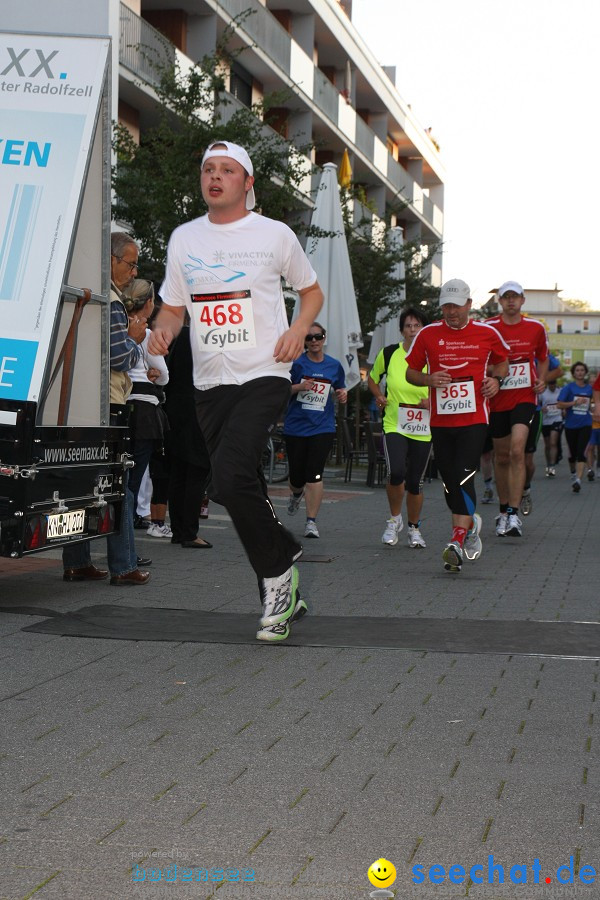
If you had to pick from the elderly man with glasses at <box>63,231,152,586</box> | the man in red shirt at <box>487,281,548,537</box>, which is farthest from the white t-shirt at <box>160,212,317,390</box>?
the man in red shirt at <box>487,281,548,537</box>

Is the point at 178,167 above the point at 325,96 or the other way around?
the other way around

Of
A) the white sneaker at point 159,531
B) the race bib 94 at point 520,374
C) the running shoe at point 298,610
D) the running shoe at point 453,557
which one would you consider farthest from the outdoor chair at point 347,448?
the running shoe at point 298,610

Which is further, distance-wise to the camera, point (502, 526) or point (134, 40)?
point (134, 40)

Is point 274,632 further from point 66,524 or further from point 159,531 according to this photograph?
point 159,531

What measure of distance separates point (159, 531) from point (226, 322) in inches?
208

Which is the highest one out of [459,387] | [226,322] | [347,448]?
[226,322]

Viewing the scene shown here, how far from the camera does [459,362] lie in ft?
31.7

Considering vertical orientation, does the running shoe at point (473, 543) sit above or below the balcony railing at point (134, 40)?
below

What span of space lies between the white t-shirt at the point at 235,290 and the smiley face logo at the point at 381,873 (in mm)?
3251

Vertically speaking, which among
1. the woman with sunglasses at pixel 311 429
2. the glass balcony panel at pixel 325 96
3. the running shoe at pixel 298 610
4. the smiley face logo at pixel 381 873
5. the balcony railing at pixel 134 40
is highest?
the glass balcony panel at pixel 325 96

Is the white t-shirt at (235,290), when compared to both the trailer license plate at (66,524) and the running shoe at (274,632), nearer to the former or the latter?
the running shoe at (274,632)

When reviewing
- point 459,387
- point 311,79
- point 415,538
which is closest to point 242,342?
point 459,387

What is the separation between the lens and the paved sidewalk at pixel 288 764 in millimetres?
3037

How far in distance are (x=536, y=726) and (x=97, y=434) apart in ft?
12.8
